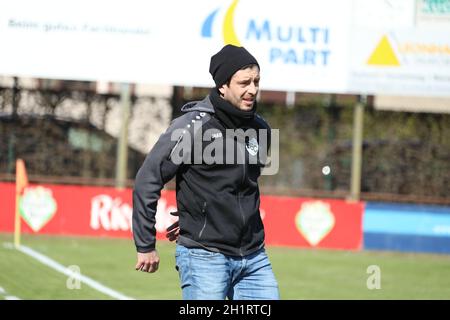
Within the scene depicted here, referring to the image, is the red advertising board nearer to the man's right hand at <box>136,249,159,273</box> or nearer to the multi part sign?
the multi part sign

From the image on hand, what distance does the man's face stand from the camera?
5809 millimetres

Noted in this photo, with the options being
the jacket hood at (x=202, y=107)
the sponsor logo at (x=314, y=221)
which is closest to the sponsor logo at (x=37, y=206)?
the sponsor logo at (x=314, y=221)

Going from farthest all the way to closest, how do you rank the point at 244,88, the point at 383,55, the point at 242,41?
1. the point at 383,55
2. the point at 242,41
3. the point at 244,88

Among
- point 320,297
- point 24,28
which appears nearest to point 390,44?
point 24,28

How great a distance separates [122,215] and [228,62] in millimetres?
12203


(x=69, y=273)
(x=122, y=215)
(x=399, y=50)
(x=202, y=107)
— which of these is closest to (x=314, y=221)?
(x=122, y=215)

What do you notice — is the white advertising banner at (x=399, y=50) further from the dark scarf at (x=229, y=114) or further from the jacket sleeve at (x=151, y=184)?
the jacket sleeve at (x=151, y=184)

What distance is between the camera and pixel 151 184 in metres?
5.73

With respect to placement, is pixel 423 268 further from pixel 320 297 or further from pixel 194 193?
pixel 194 193

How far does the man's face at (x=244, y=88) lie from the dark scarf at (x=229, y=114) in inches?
1.5

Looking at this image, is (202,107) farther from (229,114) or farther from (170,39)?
(170,39)

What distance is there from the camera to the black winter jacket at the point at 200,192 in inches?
226

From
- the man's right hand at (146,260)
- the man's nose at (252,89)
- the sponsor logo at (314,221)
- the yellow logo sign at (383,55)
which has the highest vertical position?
the yellow logo sign at (383,55)

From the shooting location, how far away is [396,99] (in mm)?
31125
